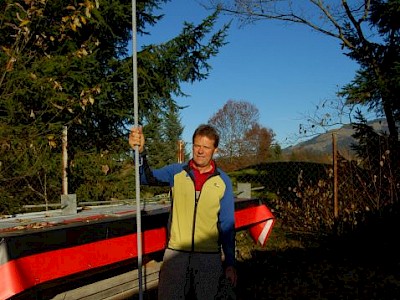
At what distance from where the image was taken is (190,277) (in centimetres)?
282

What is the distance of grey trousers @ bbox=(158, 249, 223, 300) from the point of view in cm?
279

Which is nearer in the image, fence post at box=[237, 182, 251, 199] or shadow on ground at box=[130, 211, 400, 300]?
shadow on ground at box=[130, 211, 400, 300]

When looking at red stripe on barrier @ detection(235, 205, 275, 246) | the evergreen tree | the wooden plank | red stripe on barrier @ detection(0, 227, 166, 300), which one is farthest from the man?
the evergreen tree

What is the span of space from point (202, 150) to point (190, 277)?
2.90ft

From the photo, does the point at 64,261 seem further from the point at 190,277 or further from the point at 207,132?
the point at 207,132

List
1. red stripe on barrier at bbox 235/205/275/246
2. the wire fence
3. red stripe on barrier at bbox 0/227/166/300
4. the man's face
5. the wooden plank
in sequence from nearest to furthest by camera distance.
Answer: red stripe on barrier at bbox 0/227/166/300, the man's face, the wooden plank, red stripe on barrier at bbox 235/205/275/246, the wire fence

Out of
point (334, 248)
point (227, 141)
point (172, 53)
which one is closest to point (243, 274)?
point (334, 248)

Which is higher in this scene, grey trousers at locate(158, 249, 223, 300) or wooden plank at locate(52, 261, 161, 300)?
grey trousers at locate(158, 249, 223, 300)

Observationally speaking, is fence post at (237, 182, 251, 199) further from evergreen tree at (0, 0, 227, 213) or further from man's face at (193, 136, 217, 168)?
man's face at (193, 136, 217, 168)

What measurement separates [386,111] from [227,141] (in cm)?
2536

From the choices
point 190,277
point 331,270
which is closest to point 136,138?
point 190,277

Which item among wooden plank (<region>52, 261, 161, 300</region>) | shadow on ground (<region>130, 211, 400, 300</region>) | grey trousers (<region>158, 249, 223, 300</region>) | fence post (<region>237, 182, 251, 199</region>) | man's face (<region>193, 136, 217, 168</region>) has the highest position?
man's face (<region>193, 136, 217, 168</region>)

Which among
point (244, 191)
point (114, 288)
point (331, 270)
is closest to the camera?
point (114, 288)

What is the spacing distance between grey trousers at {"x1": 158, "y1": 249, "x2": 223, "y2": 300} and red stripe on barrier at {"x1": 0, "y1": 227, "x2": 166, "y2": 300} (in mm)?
787
